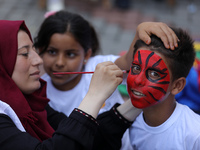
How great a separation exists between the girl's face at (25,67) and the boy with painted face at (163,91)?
0.51 meters

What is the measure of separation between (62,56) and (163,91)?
79 centimetres

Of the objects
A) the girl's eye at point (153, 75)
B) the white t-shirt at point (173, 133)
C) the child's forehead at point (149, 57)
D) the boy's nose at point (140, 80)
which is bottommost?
the white t-shirt at point (173, 133)

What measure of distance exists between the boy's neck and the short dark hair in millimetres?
779

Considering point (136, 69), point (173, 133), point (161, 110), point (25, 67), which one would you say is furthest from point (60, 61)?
point (173, 133)

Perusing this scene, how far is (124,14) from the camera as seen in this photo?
5.76 m

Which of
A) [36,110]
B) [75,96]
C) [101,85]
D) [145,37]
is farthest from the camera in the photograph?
[75,96]

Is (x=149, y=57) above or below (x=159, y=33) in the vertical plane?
below

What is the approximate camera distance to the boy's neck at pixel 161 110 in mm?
1316

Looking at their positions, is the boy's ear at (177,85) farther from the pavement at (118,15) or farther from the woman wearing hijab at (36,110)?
the pavement at (118,15)

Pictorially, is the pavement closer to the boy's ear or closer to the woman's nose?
the woman's nose

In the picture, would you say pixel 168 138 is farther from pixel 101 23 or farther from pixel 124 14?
pixel 124 14

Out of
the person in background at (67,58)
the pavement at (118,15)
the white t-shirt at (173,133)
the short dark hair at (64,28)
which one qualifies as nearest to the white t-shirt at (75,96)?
the person in background at (67,58)

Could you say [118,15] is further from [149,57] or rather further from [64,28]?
[149,57]

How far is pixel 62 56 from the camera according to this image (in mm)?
1722
